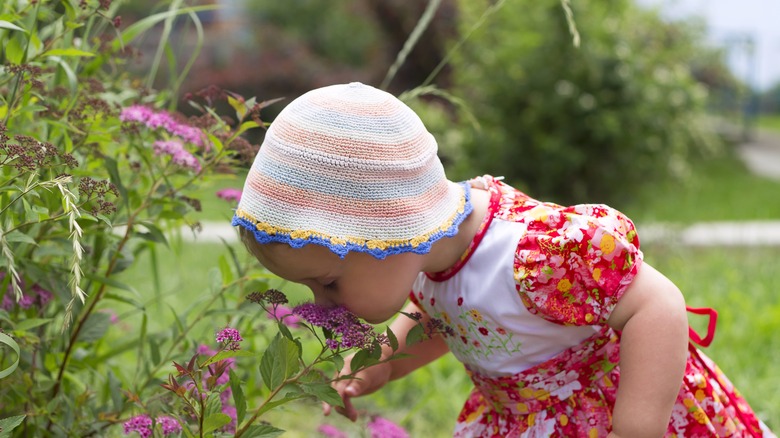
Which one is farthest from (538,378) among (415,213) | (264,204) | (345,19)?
(345,19)

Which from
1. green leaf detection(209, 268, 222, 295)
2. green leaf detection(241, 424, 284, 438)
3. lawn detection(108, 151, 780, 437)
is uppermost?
green leaf detection(241, 424, 284, 438)

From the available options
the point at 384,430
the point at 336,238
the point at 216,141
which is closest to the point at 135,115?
the point at 216,141

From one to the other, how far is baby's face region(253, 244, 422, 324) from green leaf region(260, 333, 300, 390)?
0.47 ft

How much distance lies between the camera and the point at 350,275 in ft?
5.11

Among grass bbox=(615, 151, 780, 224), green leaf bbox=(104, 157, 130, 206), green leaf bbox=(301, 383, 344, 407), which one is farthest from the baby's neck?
grass bbox=(615, 151, 780, 224)

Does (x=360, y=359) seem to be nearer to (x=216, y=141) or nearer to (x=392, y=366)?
(x=216, y=141)

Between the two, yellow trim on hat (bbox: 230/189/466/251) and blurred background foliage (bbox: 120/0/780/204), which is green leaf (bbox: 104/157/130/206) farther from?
blurred background foliage (bbox: 120/0/780/204)

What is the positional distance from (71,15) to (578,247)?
0.97 metres

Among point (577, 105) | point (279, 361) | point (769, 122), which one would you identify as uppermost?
point (279, 361)

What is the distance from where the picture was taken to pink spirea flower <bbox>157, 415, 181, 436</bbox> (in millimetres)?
1463

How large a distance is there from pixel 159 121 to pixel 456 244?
1.89ft

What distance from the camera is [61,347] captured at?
6.23 feet

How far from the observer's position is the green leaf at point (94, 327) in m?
1.83

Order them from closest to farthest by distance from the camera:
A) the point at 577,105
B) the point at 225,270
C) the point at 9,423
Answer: the point at 9,423 < the point at 225,270 < the point at 577,105
